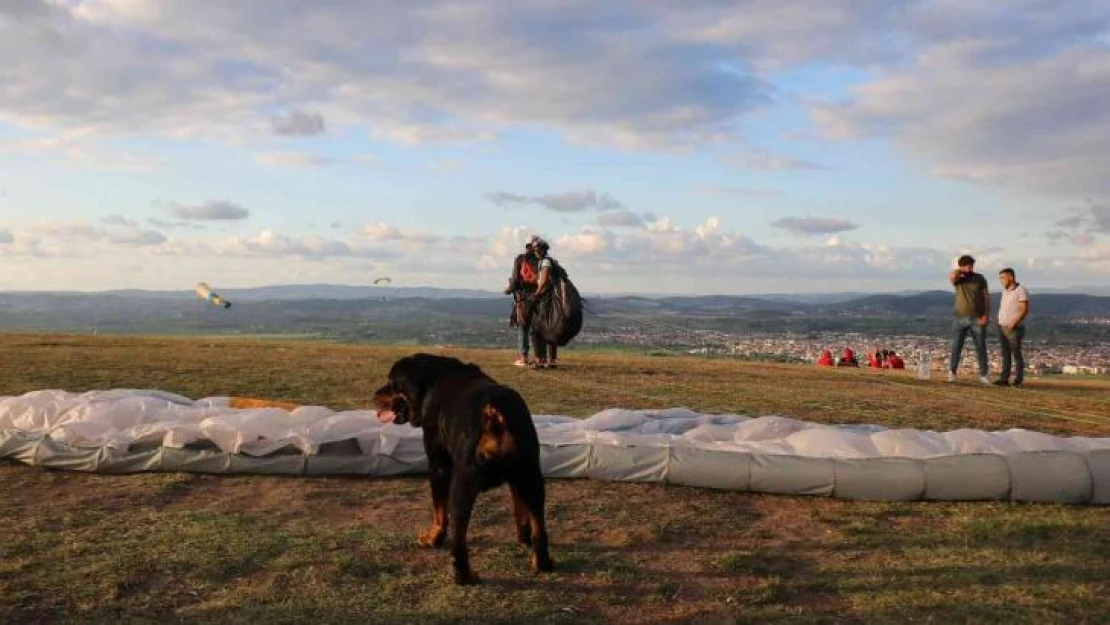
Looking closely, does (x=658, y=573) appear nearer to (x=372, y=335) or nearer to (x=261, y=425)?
(x=261, y=425)

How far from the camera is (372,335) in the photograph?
10412 centimetres

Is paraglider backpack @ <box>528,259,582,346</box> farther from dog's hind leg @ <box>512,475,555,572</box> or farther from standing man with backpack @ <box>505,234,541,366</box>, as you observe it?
dog's hind leg @ <box>512,475,555,572</box>

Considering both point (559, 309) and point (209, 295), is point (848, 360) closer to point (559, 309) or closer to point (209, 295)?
point (559, 309)

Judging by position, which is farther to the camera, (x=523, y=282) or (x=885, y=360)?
(x=885, y=360)

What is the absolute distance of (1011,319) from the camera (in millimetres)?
17234

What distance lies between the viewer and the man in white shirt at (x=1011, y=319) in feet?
56.3

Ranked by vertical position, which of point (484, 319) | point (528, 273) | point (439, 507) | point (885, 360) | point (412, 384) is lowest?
point (484, 319)

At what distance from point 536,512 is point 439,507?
1.08m

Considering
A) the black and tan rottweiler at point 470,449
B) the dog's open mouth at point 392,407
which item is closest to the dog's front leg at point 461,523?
the black and tan rottweiler at point 470,449

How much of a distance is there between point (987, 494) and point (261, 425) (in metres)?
7.39

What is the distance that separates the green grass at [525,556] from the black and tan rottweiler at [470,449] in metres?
0.22

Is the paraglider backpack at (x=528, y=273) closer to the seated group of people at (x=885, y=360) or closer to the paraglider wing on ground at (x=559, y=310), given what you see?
the paraglider wing on ground at (x=559, y=310)

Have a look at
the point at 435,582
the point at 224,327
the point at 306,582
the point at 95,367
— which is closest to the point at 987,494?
the point at 435,582

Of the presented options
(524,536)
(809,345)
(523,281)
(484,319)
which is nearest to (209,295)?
(523,281)
